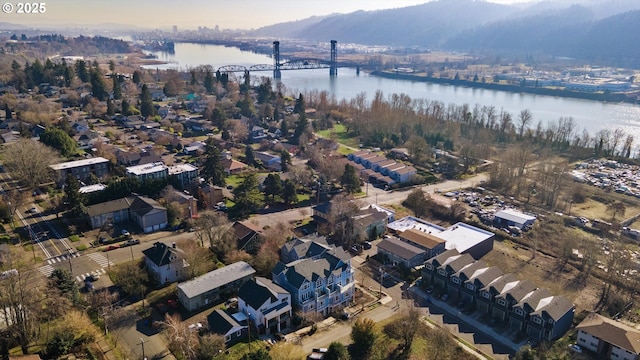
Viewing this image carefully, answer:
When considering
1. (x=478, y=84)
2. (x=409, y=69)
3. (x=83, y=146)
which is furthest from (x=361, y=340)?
(x=409, y=69)

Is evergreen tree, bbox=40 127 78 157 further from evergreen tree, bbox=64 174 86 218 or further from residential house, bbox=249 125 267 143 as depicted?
residential house, bbox=249 125 267 143

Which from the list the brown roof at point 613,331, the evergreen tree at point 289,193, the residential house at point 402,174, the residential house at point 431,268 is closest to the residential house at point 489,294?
the residential house at point 431,268

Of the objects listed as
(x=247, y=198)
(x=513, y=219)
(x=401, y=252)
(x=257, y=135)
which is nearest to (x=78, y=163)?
(x=247, y=198)

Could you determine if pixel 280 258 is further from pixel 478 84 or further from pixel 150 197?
pixel 478 84

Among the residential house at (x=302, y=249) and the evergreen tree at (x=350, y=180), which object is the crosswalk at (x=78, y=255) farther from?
the evergreen tree at (x=350, y=180)

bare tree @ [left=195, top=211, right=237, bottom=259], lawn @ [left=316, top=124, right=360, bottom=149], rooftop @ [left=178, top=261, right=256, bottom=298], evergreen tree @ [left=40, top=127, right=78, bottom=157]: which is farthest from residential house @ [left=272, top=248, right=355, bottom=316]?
lawn @ [left=316, top=124, right=360, bottom=149]

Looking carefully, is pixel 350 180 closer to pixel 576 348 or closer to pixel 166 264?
pixel 166 264

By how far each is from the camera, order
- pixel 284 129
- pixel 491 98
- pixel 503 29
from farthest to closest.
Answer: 1. pixel 503 29
2. pixel 491 98
3. pixel 284 129
